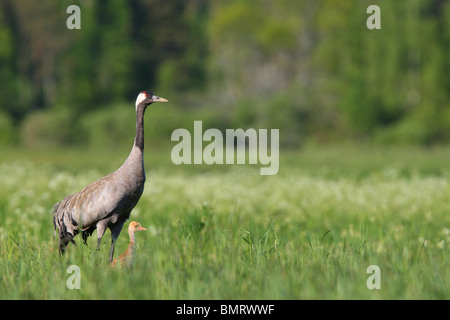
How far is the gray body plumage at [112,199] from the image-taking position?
21.9 ft

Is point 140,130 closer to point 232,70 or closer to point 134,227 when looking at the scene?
point 134,227

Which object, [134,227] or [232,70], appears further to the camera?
[232,70]

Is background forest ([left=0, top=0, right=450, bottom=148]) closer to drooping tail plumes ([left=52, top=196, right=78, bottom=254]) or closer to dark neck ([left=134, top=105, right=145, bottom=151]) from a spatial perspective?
drooping tail plumes ([left=52, top=196, right=78, bottom=254])

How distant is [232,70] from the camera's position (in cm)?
6203

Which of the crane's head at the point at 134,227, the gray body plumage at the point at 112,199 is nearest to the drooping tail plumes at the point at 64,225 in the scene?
the gray body plumage at the point at 112,199

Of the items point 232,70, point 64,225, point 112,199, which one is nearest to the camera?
point 112,199

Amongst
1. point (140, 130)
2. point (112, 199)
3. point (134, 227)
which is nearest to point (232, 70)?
point (134, 227)

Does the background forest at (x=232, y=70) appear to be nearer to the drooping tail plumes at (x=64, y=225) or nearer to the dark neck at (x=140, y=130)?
the drooping tail plumes at (x=64, y=225)

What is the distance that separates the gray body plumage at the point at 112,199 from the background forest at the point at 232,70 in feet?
126

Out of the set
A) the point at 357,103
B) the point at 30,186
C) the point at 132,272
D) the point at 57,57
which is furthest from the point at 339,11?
the point at 132,272

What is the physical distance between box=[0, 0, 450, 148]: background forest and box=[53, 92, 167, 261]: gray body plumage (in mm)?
38349

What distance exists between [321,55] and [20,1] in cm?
3184

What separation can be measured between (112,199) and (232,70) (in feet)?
184
